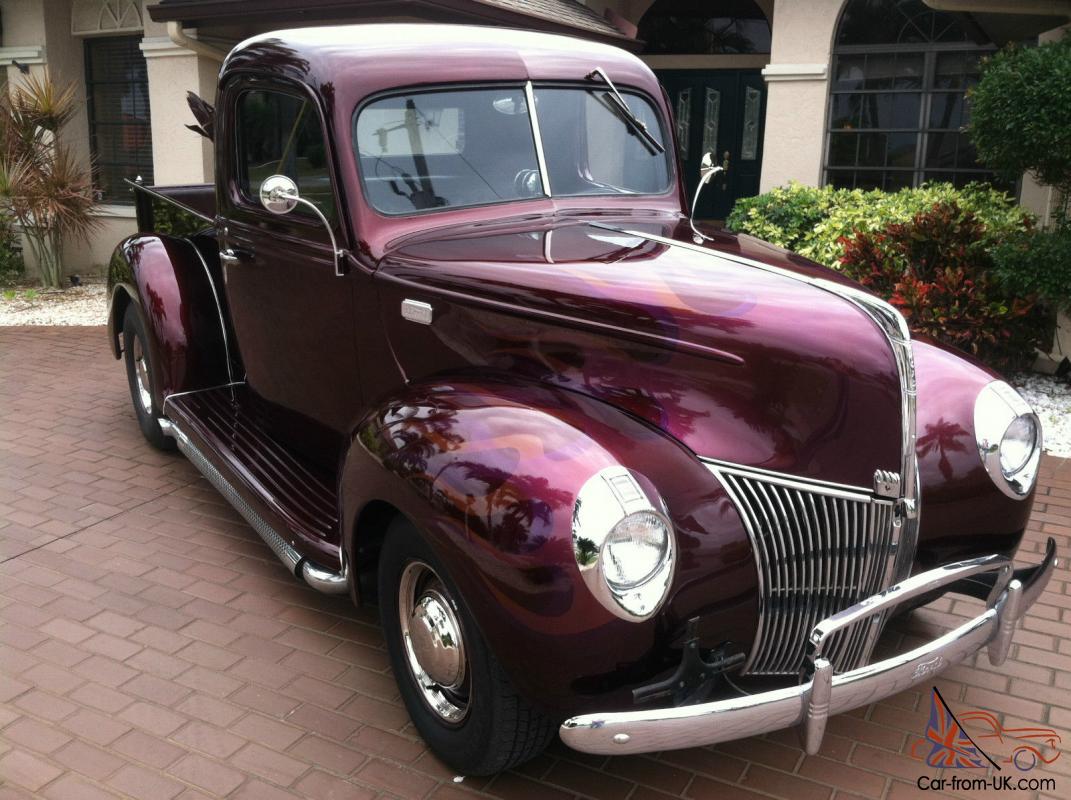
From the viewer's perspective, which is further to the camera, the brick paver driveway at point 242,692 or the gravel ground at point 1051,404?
the gravel ground at point 1051,404

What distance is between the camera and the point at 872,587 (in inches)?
96.0

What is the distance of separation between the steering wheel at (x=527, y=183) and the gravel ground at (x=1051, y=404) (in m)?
3.36

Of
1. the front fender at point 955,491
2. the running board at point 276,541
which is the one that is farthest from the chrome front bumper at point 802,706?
the running board at point 276,541

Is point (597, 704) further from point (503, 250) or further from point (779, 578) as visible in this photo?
point (503, 250)

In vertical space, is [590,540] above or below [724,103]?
below

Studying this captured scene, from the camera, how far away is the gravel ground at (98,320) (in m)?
5.71

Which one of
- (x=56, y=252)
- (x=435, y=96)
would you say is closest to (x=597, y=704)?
(x=435, y=96)

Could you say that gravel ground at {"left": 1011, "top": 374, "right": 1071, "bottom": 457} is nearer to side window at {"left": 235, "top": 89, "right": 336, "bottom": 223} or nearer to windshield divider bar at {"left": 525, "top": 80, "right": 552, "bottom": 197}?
windshield divider bar at {"left": 525, "top": 80, "right": 552, "bottom": 197}

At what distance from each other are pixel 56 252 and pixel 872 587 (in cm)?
984

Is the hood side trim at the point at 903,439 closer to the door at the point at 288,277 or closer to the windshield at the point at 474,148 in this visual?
the windshield at the point at 474,148

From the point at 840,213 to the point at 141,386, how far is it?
4967mm

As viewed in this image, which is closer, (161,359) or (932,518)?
(932,518)

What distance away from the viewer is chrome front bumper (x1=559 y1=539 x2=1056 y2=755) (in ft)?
6.88

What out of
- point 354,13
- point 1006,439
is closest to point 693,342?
point 1006,439
